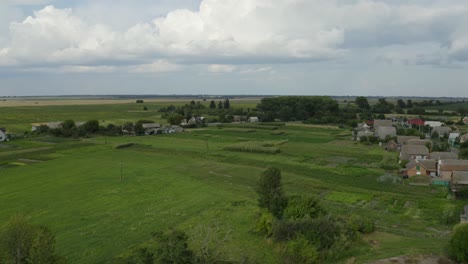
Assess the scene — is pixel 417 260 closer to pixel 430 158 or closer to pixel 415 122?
pixel 430 158

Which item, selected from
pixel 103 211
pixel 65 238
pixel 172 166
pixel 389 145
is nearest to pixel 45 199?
pixel 103 211

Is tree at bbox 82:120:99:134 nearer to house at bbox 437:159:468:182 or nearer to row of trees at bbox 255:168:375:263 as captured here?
row of trees at bbox 255:168:375:263

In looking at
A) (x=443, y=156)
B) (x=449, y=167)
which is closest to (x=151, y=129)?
(x=443, y=156)

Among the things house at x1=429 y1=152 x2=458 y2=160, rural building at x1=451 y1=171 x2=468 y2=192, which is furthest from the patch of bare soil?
house at x1=429 y1=152 x2=458 y2=160

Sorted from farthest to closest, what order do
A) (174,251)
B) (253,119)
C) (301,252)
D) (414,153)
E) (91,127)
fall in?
1. (253,119)
2. (91,127)
3. (414,153)
4. (301,252)
5. (174,251)

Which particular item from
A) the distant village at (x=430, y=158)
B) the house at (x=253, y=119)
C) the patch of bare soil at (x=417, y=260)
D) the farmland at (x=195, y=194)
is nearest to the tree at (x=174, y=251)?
the farmland at (x=195, y=194)
